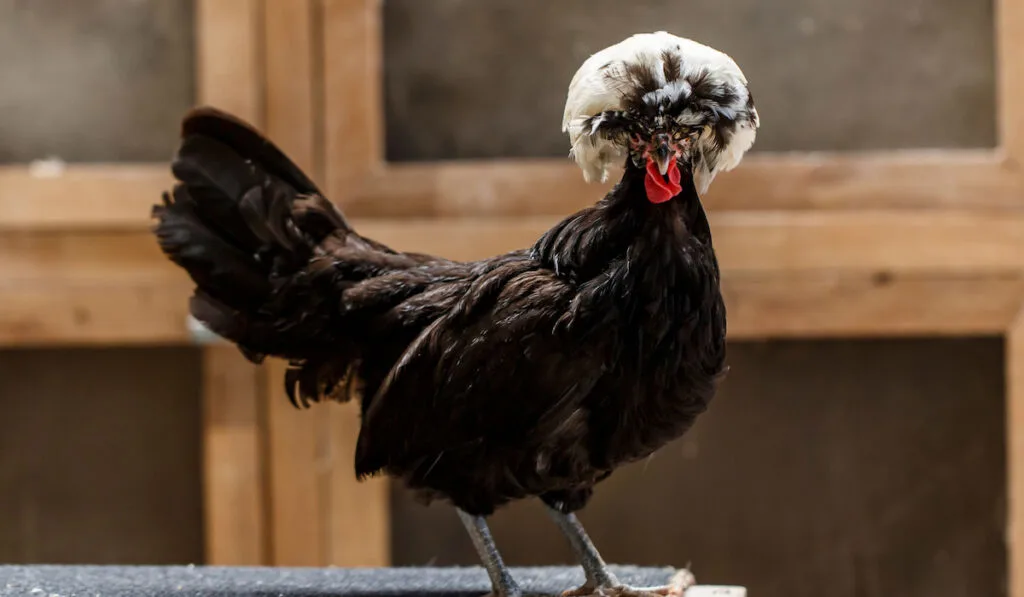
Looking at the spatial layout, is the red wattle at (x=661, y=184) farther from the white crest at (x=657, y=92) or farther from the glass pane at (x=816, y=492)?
the glass pane at (x=816, y=492)

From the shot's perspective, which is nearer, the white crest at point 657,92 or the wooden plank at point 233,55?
the white crest at point 657,92

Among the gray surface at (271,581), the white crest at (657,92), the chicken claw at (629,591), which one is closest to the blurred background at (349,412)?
the gray surface at (271,581)

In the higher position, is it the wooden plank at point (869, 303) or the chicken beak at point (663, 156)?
the chicken beak at point (663, 156)

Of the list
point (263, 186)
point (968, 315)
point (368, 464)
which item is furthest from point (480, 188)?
point (968, 315)

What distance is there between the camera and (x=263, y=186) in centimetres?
125

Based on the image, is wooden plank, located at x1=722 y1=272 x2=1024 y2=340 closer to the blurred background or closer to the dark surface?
the blurred background

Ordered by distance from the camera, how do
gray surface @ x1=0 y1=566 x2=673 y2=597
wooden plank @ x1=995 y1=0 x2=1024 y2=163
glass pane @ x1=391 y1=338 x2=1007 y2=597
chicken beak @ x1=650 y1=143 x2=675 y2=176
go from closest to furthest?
chicken beak @ x1=650 y1=143 x2=675 y2=176
gray surface @ x1=0 y1=566 x2=673 y2=597
wooden plank @ x1=995 y1=0 x2=1024 y2=163
glass pane @ x1=391 y1=338 x2=1007 y2=597

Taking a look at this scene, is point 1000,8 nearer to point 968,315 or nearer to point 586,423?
point 968,315

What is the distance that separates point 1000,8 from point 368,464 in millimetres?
1284

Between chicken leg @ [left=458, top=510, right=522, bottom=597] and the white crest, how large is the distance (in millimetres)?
415

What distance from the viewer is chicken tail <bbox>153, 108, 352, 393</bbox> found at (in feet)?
4.05

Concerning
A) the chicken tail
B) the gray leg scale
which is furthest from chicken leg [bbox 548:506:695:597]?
the chicken tail

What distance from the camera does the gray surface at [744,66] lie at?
1751mm

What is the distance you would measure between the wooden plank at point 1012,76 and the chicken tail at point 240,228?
3.67 feet
